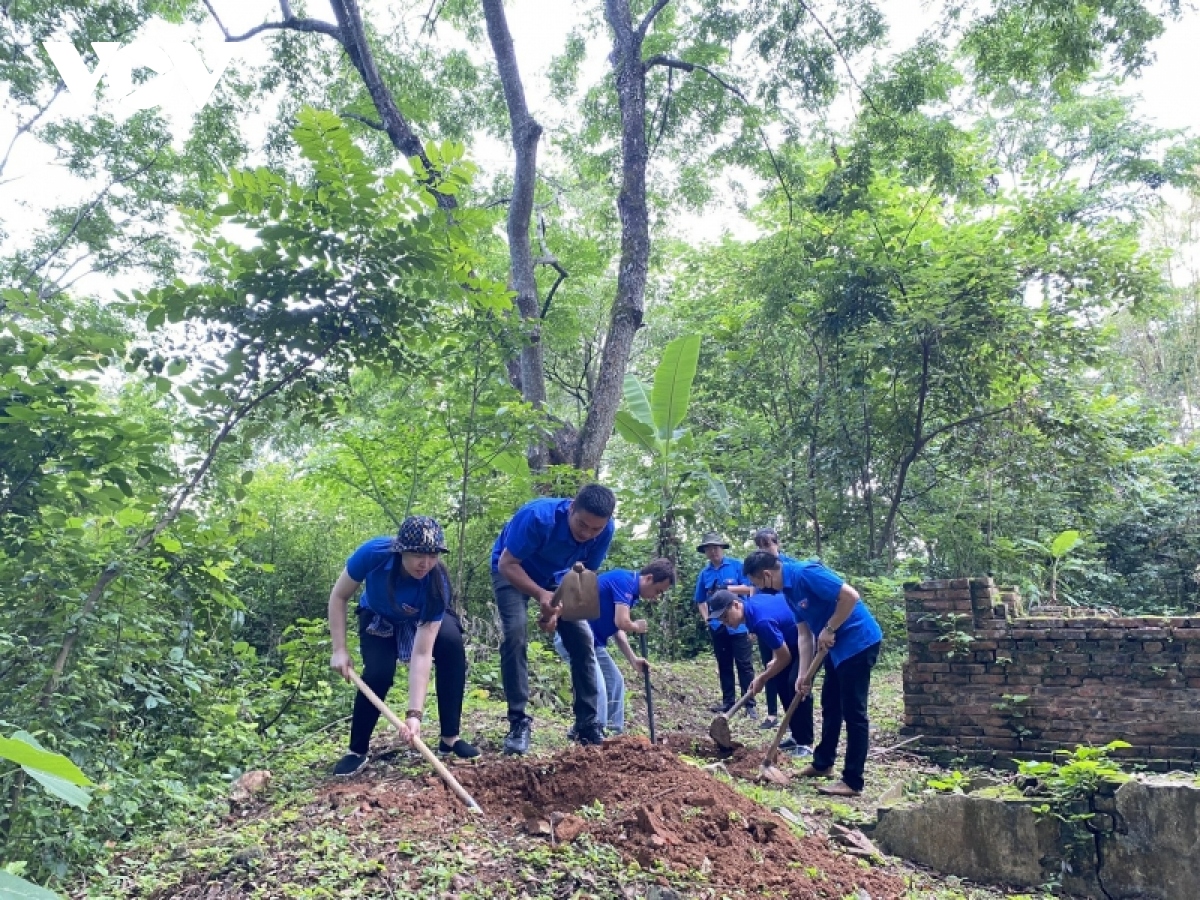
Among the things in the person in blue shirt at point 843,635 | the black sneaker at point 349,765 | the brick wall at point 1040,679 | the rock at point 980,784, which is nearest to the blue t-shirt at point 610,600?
the person in blue shirt at point 843,635

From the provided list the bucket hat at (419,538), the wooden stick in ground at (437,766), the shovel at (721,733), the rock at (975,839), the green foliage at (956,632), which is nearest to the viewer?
the wooden stick in ground at (437,766)

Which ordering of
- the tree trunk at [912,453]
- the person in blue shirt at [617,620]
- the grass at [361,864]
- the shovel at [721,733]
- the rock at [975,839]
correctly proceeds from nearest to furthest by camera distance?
the grass at [361,864]
the rock at [975,839]
the person in blue shirt at [617,620]
the shovel at [721,733]
the tree trunk at [912,453]

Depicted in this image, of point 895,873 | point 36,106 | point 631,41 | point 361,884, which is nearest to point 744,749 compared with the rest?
point 895,873

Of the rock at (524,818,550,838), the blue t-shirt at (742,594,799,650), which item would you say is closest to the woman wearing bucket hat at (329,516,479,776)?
the rock at (524,818,550,838)

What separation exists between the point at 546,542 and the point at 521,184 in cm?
564

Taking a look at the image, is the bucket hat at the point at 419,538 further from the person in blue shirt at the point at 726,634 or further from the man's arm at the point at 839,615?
the person in blue shirt at the point at 726,634

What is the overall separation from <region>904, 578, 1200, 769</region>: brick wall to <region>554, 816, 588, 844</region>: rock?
433 cm

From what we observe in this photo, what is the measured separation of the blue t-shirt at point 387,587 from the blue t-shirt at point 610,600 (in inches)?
65.1

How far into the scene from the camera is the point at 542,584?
4938mm

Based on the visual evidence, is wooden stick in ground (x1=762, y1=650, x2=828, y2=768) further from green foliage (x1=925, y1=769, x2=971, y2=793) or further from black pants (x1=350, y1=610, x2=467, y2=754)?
black pants (x1=350, y1=610, x2=467, y2=754)

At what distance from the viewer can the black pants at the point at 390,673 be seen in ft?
14.4

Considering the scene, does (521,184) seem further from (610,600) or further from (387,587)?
(387,587)

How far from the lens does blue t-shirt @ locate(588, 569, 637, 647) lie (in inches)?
225

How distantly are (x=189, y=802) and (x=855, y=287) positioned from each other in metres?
9.22
